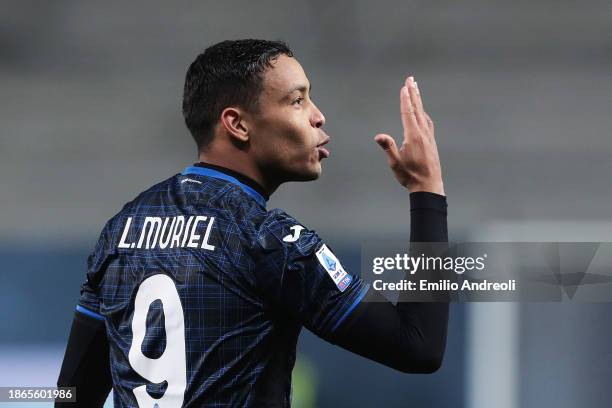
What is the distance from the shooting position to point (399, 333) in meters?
1.32

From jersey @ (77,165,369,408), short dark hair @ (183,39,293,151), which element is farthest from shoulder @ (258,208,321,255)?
short dark hair @ (183,39,293,151)

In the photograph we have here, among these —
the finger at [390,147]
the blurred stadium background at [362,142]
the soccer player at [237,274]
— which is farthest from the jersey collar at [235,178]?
the blurred stadium background at [362,142]

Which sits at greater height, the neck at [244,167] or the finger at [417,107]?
the finger at [417,107]

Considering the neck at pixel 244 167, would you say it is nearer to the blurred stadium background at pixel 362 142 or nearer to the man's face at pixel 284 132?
the man's face at pixel 284 132

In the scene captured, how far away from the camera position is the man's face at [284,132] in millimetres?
1501

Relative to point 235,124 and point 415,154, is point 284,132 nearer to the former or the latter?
point 235,124

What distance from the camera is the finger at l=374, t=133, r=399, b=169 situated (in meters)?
1.44

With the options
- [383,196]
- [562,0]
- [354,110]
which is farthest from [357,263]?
[562,0]

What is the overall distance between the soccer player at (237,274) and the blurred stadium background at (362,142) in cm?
239

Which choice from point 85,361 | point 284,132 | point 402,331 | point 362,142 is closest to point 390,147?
point 284,132

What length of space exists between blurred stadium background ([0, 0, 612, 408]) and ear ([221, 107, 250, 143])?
2.40 m

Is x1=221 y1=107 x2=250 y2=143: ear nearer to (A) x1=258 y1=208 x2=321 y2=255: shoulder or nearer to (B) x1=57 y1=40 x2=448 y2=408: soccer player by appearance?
(B) x1=57 y1=40 x2=448 y2=408: soccer player

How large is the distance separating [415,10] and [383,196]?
3.11 ft

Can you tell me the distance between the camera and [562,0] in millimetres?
4395
